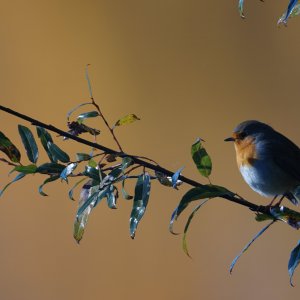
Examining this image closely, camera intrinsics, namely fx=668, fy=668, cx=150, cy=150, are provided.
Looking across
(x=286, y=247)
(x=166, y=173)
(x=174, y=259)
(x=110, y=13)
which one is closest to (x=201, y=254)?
(x=174, y=259)

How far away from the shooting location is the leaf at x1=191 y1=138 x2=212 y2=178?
4.27ft

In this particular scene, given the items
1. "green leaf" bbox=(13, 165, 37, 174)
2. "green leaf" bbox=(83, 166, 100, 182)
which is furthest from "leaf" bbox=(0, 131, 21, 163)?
"green leaf" bbox=(83, 166, 100, 182)

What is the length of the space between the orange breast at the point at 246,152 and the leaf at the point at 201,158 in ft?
2.96

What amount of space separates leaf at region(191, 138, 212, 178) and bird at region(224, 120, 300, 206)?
777 millimetres

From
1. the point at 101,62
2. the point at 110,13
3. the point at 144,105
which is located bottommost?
the point at 144,105

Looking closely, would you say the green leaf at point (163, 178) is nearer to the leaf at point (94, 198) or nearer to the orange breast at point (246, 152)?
the leaf at point (94, 198)

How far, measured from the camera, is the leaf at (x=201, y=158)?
1.30 m

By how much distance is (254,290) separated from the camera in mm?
3592

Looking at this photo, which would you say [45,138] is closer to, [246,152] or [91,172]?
[91,172]

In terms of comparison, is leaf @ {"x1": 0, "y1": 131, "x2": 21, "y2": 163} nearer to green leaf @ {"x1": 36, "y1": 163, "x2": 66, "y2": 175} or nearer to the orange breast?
green leaf @ {"x1": 36, "y1": 163, "x2": 66, "y2": 175}

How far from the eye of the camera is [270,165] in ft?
7.13

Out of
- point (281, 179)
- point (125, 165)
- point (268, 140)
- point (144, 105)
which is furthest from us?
point (144, 105)

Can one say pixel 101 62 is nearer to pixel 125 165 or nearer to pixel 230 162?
pixel 230 162

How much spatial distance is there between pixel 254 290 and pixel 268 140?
1499 millimetres
